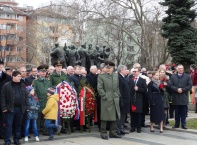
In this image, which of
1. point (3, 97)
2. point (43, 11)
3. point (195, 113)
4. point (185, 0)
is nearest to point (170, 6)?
point (185, 0)

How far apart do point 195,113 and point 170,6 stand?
9733mm

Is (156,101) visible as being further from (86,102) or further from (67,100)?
(67,100)

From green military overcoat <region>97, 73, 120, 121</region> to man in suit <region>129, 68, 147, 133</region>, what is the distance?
1.17 meters

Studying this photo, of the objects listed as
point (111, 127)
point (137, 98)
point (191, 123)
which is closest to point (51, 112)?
point (111, 127)

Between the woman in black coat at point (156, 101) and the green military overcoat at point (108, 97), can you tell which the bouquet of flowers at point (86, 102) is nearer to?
the green military overcoat at point (108, 97)

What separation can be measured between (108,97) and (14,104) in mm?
2524

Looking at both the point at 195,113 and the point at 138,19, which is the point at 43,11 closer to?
the point at 138,19

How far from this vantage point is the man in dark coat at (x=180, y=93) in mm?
11203

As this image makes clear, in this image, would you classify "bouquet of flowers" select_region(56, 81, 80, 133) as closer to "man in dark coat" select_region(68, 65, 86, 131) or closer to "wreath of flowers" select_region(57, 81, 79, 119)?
"wreath of flowers" select_region(57, 81, 79, 119)

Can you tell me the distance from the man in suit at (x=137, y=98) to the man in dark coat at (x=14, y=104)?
347 centimetres

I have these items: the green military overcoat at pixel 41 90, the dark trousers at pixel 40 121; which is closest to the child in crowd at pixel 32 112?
the green military overcoat at pixel 41 90

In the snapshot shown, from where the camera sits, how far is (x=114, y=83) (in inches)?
384

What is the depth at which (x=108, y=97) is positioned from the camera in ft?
31.6

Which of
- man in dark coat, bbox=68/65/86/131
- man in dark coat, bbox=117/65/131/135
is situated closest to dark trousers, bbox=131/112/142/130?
man in dark coat, bbox=117/65/131/135
